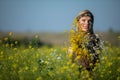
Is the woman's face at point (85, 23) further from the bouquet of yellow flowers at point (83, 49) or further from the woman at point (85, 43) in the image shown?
the bouquet of yellow flowers at point (83, 49)

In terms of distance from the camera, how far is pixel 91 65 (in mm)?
8000

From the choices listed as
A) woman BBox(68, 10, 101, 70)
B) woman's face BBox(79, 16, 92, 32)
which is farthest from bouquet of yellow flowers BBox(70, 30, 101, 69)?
woman's face BBox(79, 16, 92, 32)

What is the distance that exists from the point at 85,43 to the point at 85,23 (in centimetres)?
38

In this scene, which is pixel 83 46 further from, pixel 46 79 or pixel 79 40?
pixel 46 79

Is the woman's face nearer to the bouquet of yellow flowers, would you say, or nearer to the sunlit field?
the bouquet of yellow flowers

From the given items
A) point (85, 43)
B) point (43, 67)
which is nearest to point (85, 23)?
point (85, 43)

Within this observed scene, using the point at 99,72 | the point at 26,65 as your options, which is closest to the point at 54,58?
the point at 26,65

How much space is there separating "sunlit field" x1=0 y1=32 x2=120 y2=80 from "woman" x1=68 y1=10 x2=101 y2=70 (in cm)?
15

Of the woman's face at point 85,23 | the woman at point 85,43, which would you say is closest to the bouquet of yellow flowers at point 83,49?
the woman at point 85,43

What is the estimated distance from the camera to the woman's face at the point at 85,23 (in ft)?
26.5

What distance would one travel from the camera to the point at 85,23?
811 cm

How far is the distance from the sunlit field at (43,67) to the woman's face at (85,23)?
0.53m

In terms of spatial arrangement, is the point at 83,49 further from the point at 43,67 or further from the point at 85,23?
the point at 43,67

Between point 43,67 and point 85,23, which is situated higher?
point 85,23
